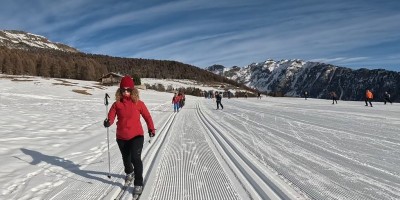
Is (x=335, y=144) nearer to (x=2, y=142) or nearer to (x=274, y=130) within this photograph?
(x=274, y=130)

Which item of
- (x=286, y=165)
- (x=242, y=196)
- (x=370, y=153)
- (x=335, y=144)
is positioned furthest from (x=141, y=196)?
(x=335, y=144)

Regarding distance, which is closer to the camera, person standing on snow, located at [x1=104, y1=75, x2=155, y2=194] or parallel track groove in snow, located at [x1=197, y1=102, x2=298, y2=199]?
parallel track groove in snow, located at [x1=197, y1=102, x2=298, y2=199]

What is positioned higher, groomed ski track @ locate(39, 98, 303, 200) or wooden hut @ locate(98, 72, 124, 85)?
wooden hut @ locate(98, 72, 124, 85)

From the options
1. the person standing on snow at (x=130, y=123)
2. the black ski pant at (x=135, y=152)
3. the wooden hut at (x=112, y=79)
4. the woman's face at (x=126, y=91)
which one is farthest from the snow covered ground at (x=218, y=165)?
the wooden hut at (x=112, y=79)

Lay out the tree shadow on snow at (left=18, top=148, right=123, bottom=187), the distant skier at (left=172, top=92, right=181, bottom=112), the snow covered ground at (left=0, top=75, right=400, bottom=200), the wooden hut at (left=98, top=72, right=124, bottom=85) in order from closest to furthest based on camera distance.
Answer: the snow covered ground at (left=0, top=75, right=400, bottom=200) → the tree shadow on snow at (left=18, top=148, right=123, bottom=187) → the distant skier at (left=172, top=92, right=181, bottom=112) → the wooden hut at (left=98, top=72, right=124, bottom=85)

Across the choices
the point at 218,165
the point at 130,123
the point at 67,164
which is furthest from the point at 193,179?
the point at 67,164

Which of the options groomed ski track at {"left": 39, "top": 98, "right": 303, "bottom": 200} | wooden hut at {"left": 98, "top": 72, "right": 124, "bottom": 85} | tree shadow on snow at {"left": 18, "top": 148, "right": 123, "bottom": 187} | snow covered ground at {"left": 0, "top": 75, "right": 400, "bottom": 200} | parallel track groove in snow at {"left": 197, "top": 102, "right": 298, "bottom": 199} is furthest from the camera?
wooden hut at {"left": 98, "top": 72, "right": 124, "bottom": 85}

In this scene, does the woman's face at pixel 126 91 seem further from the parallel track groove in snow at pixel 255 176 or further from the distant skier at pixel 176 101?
the distant skier at pixel 176 101

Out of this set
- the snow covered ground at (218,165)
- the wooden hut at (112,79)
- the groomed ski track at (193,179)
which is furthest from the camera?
the wooden hut at (112,79)

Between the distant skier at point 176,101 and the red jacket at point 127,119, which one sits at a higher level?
the red jacket at point 127,119

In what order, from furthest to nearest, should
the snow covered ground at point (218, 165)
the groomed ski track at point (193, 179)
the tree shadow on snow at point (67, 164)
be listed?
the tree shadow on snow at point (67, 164) → the snow covered ground at point (218, 165) → the groomed ski track at point (193, 179)

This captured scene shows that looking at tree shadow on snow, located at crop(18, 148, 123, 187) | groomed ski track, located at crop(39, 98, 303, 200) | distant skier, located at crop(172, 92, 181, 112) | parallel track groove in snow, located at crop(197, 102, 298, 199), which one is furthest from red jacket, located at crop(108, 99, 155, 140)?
distant skier, located at crop(172, 92, 181, 112)

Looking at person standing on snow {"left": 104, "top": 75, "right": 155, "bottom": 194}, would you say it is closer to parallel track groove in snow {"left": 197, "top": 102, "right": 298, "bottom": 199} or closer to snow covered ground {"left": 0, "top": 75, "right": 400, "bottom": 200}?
snow covered ground {"left": 0, "top": 75, "right": 400, "bottom": 200}

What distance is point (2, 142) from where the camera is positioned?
11.3 metres
